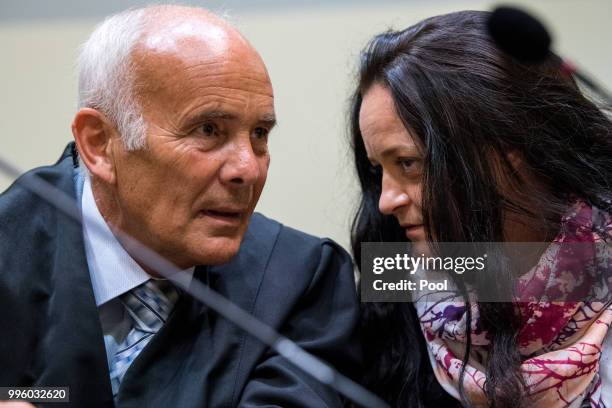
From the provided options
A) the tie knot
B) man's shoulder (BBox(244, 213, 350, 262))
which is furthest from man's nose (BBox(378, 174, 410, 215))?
the tie knot

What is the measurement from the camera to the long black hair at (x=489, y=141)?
1.47m

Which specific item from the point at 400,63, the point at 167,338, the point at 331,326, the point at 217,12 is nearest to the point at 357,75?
the point at 400,63

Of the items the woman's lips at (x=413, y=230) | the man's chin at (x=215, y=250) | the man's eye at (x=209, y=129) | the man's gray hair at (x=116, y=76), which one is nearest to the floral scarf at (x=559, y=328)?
the woman's lips at (x=413, y=230)

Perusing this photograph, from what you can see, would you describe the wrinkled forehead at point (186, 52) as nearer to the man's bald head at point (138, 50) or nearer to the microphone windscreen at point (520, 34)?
the man's bald head at point (138, 50)

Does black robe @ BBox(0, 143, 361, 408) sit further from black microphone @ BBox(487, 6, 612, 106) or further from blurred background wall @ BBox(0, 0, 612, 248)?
black microphone @ BBox(487, 6, 612, 106)

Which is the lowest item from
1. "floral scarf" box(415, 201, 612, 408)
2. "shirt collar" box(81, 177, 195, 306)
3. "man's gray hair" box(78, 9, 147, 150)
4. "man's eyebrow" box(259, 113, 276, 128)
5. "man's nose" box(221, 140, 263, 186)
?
"floral scarf" box(415, 201, 612, 408)

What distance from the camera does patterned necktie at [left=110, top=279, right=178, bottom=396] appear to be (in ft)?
4.57

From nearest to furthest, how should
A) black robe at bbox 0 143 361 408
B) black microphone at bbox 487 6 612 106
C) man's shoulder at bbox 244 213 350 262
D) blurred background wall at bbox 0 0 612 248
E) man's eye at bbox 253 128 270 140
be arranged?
black microphone at bbox 487 6 612 106, black robe at bbox 0 143 361 408, man's eye at bbox 253 128 270 140, man's shoulder at bbox 244 213 350 262, blurred background wall at bbox 0 0 612 248

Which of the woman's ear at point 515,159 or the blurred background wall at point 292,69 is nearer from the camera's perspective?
the woman's ear at point 515,159

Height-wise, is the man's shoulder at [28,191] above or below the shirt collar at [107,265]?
above

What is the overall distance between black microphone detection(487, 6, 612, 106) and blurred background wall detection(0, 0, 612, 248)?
912mm

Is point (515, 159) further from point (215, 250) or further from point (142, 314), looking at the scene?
point (142, 314)

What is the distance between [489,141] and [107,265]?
2.05ft

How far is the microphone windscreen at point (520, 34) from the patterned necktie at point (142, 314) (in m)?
0.67
